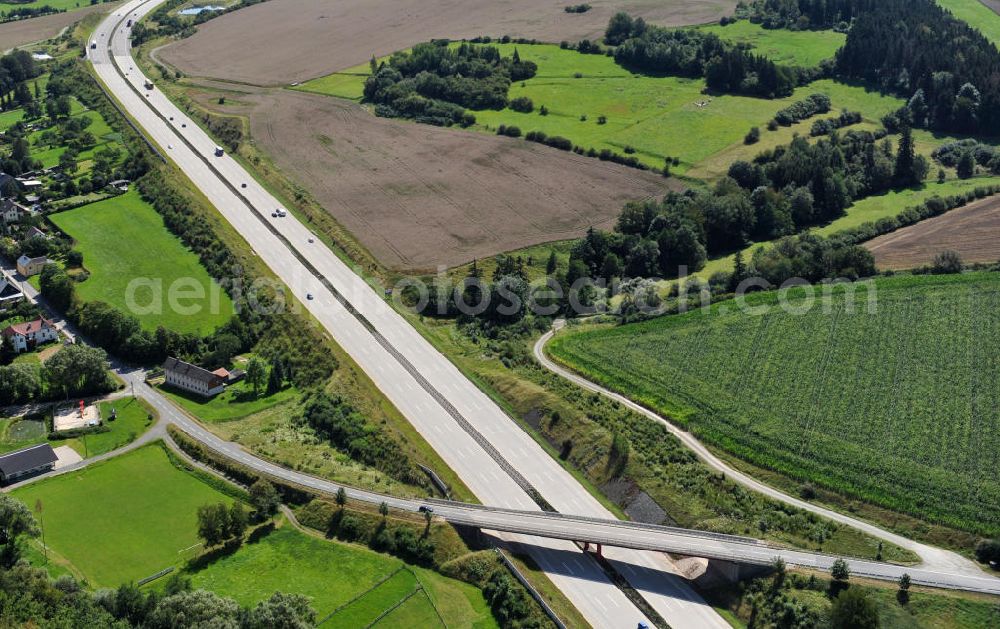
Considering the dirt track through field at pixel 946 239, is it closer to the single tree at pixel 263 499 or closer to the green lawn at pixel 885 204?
the green lawn at pixel 885 204

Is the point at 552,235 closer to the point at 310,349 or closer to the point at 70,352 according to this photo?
the point at 310,349

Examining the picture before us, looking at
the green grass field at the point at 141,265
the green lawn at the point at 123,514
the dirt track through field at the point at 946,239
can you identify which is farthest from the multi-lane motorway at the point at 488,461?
the dirt track through field at the point at 946,239

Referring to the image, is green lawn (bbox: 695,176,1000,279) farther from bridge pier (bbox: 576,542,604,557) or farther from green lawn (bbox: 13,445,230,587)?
green lawn (bbox: 13,445,230,587)

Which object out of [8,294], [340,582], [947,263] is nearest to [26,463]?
[340,582]

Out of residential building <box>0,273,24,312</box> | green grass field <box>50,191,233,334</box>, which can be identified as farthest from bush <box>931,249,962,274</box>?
residential building <box>0,273,24,312</box>

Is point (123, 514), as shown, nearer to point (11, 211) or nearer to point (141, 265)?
point (141, 265)

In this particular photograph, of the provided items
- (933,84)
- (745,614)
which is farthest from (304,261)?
(933,84)
